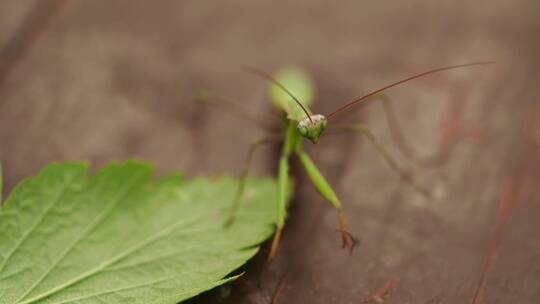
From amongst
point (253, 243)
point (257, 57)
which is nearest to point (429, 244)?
point (253, 243)

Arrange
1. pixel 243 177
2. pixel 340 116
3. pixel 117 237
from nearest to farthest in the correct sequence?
pixel 117 237
pixel 243 177
pixel 340 116

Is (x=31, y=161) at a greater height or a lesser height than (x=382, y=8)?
lesser

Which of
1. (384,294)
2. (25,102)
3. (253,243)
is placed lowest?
(384,294)

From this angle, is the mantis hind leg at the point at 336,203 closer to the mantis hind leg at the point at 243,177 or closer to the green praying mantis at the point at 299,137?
the green praying mantis at the point at 299,137

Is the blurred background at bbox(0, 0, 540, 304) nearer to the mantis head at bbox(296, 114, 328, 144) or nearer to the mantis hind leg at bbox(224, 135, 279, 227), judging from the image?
the mantis hind leg at bbox(224, 135, 279, 227)

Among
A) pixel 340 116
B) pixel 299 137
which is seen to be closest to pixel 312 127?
pixel 299 137

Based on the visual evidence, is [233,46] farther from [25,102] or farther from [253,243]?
[253,243]

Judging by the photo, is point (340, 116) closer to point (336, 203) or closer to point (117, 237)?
point (336, 203)

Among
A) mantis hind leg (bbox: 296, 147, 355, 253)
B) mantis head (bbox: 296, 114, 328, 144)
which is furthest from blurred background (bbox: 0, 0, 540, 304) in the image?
mantis head (bbox: 296, 114, 328, 144)
